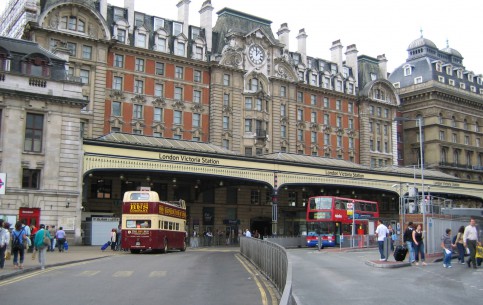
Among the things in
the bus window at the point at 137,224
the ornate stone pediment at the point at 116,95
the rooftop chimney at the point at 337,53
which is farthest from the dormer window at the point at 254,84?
the bus window at the point at 137,224

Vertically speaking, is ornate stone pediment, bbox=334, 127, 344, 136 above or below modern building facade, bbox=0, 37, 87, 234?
above

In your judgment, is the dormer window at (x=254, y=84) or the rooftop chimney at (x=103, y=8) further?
the dormer window at (x=254, y=84)

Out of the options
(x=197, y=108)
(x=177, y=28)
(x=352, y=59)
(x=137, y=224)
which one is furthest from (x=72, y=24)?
(x=352, y=59)

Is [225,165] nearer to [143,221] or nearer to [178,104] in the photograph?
[178,104]

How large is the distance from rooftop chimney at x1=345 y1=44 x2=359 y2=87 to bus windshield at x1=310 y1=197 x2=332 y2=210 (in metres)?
39.3

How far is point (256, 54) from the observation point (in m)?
68.8

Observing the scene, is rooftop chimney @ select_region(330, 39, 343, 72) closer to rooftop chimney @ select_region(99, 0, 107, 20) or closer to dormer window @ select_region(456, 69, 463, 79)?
dormer window @ select_region(456, 69, 463, 79)

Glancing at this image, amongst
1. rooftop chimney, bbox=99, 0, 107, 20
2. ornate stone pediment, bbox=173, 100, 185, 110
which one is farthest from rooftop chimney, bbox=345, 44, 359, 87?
rooftop chimney, bbox=99, 0, 107, 20

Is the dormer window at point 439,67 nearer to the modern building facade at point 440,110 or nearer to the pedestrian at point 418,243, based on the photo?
the modern building facade at point 440,110

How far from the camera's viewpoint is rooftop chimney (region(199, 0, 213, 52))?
221 ft

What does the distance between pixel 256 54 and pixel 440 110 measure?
117ft

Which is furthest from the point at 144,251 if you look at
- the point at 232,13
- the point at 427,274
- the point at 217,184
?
the point at 232,13

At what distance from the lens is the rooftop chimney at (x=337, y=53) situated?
82562 millimetres

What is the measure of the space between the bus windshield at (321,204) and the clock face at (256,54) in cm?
2558
